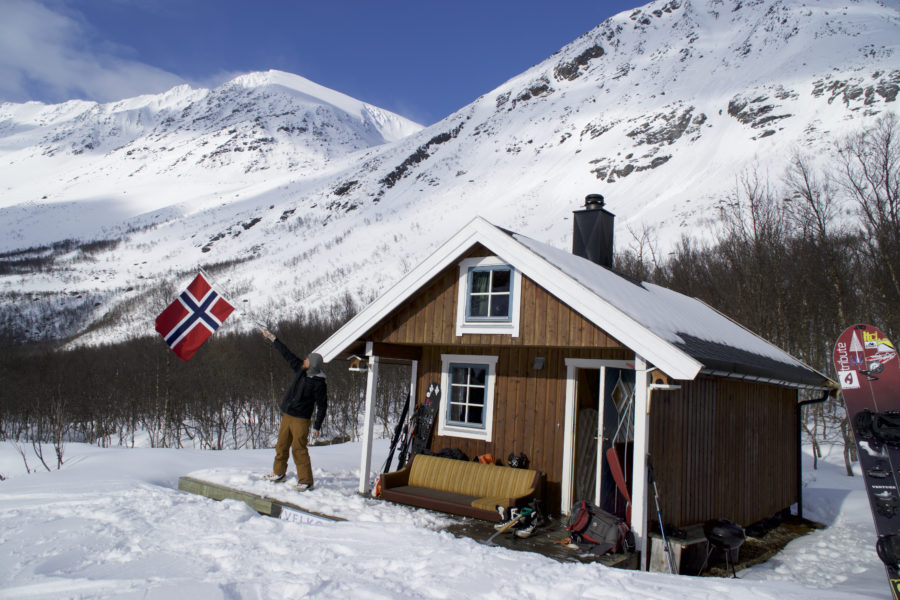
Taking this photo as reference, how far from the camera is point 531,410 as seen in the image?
8.58m

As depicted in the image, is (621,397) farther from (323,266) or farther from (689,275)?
(323,266)

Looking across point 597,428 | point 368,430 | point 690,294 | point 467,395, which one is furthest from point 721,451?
point 690,294

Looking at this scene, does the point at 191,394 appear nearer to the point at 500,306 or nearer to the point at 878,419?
the point at 500,306

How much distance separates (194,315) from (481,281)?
14.6ft

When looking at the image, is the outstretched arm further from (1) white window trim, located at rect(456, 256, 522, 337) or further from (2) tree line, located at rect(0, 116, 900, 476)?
(2) tree line, located at rect(0, 116, 900, 476)

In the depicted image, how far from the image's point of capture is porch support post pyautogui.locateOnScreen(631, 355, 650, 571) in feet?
21.0

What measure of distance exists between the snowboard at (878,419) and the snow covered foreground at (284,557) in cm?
67

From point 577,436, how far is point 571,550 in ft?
6.77

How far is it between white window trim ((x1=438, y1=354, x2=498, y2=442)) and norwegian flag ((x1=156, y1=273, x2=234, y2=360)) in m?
3.51

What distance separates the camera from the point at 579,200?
56375 mm

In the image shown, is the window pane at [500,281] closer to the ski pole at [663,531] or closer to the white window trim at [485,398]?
the white window trim at [485,398]

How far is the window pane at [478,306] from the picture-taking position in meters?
8.31

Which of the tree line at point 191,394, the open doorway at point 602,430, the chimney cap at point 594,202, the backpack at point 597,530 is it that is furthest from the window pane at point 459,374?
the tree line at point 191,394

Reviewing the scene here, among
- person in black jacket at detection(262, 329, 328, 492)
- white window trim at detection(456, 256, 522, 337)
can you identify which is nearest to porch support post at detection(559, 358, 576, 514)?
white window trim at detection(456, 256, 522, 337)
